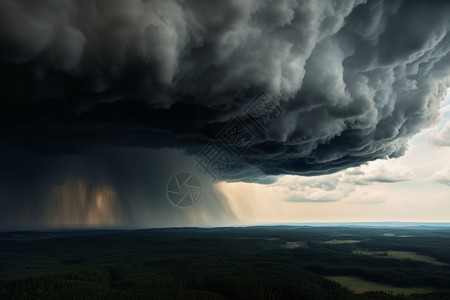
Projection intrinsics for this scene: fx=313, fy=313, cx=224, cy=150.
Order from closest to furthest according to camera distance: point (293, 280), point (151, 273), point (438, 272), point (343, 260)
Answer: point (293, 280) < point (151, 273) < point (438, 272) < point (343, 260)

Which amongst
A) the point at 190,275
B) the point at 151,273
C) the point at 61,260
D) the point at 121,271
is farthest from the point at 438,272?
the point at 61,260

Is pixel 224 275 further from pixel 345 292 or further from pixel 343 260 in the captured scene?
pixel 343 260

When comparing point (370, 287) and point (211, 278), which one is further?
point (370, 287)

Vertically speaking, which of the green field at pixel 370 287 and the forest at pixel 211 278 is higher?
the forest at pixel 211 278

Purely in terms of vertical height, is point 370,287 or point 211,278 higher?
point 211,278

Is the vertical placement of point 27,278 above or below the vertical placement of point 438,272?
above

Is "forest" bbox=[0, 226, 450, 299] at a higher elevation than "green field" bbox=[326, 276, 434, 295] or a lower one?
higher

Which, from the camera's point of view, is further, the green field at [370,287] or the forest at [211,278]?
the green field at [370,287]

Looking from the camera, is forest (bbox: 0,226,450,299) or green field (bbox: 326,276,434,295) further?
green field (bbox: 326,276,434,295)
